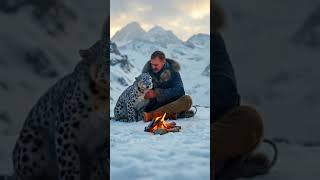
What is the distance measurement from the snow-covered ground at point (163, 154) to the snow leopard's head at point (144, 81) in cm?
35

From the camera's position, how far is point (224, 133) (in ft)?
11.9

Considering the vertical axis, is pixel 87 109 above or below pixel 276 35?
below

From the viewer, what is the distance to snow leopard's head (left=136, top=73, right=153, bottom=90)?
3.77 metres

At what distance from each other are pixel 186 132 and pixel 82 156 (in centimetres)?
78

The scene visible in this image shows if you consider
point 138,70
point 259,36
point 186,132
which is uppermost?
point 259,36

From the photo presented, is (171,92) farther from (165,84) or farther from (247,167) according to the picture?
(247,167)

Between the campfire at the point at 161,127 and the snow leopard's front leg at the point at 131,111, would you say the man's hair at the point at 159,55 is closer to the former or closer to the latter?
the snow leopard's front leg at the point at 131,111

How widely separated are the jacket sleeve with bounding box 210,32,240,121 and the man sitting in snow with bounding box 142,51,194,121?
0.24 meters

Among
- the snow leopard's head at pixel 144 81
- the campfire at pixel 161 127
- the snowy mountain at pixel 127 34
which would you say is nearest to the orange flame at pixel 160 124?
the campfire at pixel 161 127

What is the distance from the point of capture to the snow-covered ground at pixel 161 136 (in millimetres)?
3648

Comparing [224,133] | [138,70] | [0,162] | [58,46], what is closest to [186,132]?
[224,133]

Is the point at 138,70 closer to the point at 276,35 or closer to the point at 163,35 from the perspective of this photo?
the point at 163,35

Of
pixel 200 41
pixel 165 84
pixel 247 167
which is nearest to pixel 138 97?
pixel 165 84

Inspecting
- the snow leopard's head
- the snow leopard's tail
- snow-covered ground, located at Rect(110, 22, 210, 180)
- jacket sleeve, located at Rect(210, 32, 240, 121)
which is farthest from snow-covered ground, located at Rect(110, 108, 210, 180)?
the snow leopard's tail
